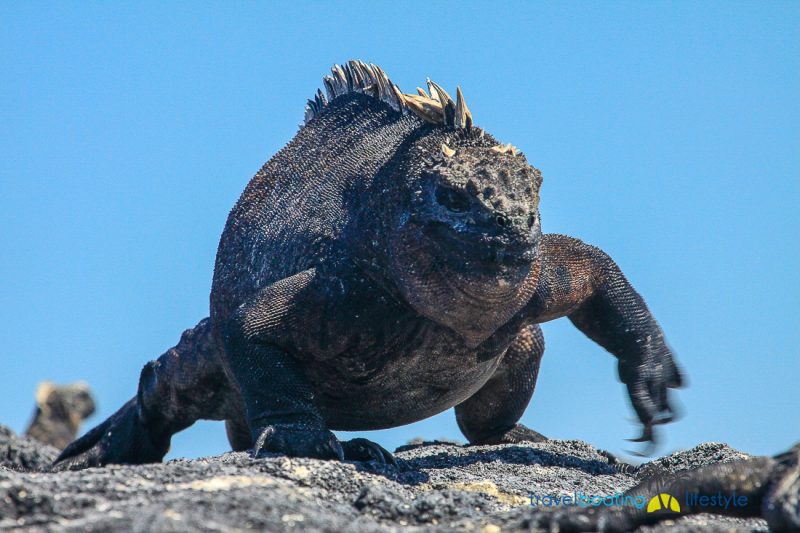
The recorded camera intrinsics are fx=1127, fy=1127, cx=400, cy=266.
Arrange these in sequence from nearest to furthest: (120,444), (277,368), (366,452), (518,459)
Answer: (366,452), (277,368), (518,459), (120,444)

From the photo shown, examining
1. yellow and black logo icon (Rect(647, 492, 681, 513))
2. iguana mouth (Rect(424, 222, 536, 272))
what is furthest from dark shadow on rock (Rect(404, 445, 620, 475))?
yellow and black logo icon (Rect(647, 492, 681, 513))

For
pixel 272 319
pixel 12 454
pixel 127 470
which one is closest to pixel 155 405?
pixel 12 454

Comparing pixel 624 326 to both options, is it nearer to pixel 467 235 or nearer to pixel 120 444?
pixel 467 235

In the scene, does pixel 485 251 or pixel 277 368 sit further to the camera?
pixel 277 368

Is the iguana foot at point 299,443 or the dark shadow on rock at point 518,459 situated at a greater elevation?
the dark shadow on rock at point 518,459

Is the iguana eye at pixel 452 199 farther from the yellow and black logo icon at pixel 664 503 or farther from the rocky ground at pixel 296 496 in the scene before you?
the yellow and black logo icon at pixel 664 503

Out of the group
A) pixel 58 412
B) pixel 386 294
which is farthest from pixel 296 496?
pixel 58 412

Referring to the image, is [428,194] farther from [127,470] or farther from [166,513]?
[166,513]

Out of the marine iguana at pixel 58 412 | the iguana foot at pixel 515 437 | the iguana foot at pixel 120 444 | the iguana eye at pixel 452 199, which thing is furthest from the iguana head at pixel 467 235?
the marine iguana at pixel 58 412
